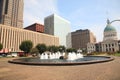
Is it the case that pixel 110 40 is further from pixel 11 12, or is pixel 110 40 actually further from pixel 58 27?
pixel 11 12

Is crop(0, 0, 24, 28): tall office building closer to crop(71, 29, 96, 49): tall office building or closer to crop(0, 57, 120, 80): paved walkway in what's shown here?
crop(71, 29, 96, 49): tall office building

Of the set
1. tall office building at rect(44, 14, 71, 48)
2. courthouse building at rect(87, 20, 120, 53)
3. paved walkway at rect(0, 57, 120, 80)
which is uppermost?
tall office building at rect(44, 14, 71, 48)

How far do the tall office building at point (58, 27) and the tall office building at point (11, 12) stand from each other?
3608 centimetres

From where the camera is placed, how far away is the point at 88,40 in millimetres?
154750

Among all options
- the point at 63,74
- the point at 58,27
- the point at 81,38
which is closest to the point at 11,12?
the point at 58,27

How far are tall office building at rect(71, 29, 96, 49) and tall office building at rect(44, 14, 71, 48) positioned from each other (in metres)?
9.55

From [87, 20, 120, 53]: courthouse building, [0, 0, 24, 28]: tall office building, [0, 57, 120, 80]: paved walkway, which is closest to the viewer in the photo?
[0, 57, 120, 80]: paved walkway

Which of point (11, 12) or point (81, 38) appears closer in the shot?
point (11, 12)

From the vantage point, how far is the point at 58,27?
15112cm

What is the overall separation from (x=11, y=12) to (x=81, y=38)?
334 ft

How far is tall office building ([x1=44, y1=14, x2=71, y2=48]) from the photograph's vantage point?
143 metres

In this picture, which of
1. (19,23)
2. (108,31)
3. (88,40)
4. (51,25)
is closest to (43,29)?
(51,25)

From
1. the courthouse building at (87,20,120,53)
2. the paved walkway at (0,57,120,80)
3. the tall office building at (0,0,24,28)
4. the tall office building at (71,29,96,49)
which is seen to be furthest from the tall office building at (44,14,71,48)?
the paved walkway at (0,57,120,80)

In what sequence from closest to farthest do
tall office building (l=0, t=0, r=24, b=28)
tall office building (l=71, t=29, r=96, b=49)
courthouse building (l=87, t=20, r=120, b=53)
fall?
courthouse building (l=87, t=20, r=120, b=53), tall office building (l=0, t=0, r=24, b=28), tall office building (l=71, t=29, r=96, b=49)
